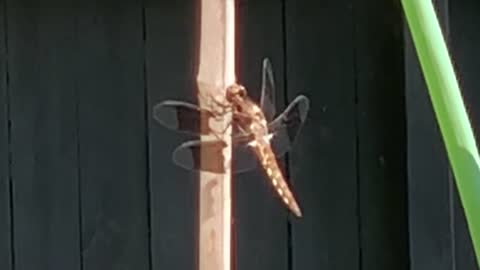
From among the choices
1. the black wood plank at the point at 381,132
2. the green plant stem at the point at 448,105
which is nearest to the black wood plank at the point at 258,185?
the black wood plank at the point at 381,132

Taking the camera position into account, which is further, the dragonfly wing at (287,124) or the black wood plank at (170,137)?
the black wood plank at (170,137)

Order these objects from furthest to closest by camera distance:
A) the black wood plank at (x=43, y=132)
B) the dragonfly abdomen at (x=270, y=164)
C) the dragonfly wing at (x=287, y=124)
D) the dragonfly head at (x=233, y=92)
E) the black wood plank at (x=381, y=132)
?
the black wood plank at (x=43, y=132) → the black wood plank at (x=381, y=132) → the dragonfly wing at (x=287, y=124) → the dragonfly abdomen at (x=270, y=164) → the dragonfly head at (x=233, y=92)

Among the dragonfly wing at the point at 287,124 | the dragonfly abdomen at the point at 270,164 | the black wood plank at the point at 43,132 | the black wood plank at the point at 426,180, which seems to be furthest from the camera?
the black wood plank at the point at 43,132

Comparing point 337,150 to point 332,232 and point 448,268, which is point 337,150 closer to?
point 332,232

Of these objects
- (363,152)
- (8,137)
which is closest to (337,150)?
(363,152)

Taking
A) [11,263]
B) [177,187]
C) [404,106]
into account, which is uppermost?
[404,106]

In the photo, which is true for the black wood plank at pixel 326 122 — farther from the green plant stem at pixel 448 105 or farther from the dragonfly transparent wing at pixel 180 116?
the green plant stem at pixel 448 105

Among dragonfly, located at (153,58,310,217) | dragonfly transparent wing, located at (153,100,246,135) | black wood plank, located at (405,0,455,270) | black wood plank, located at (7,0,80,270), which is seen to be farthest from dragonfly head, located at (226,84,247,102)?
black wood plank, located at (7,0,80,270)

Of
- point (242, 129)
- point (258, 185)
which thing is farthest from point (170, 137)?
point (242, 129)

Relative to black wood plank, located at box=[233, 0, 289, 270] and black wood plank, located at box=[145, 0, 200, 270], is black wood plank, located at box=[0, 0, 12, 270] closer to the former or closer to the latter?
black wood plank, located at box=[145, 0, 200, 270]
